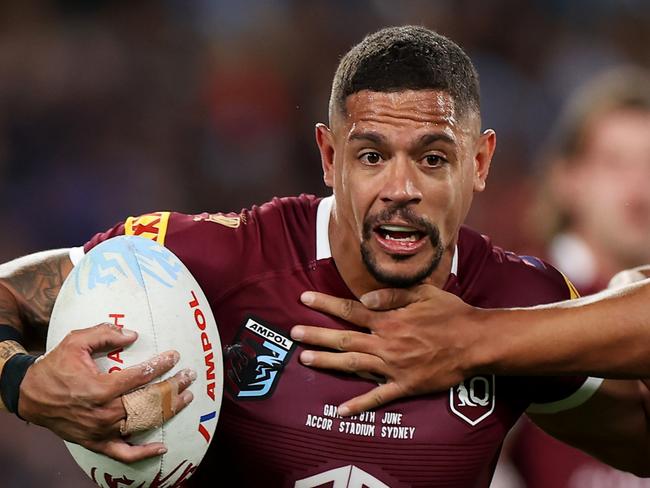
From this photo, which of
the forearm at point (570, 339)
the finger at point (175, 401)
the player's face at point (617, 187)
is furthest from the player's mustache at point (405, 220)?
the player's face at point (617, 187)

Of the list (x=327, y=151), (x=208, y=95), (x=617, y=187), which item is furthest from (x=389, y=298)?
(x=208, y=95)

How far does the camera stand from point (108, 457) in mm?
2535

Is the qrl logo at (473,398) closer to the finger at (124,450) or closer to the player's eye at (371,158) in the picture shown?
the player's eye at (371,158)

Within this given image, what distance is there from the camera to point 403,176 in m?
2.71

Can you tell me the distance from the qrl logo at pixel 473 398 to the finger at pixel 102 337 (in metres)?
0.88

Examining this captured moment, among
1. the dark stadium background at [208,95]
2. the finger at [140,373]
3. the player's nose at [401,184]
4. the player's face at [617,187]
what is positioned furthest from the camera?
the dark stadium background at [208,95]

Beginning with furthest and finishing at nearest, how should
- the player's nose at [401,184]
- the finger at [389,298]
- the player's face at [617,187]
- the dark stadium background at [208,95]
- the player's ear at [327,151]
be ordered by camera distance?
the dark stadium background at [208,95], the player's face at [617,187], the player's ear at [327,151], the finger at [389,298], the player's nose at [401,184]

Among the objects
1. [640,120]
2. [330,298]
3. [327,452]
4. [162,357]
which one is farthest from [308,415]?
[640,120]

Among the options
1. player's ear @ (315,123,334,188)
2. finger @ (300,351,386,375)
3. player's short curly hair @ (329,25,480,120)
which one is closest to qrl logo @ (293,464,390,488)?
finger @ (300,351,386,375)

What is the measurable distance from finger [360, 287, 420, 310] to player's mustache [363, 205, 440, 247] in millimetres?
144

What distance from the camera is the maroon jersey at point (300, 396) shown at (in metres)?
2.85

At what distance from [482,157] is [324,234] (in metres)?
0.47

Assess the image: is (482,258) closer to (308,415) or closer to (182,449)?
(308,415)

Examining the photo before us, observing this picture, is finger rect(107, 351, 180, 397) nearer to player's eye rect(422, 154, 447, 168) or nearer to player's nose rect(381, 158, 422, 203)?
player's nose rect(381, 158, 422, 203)
